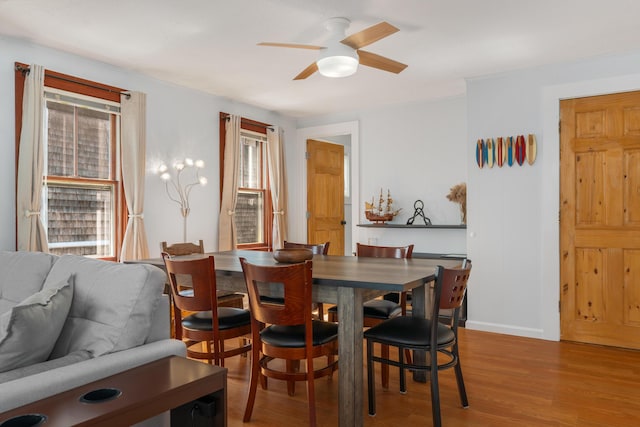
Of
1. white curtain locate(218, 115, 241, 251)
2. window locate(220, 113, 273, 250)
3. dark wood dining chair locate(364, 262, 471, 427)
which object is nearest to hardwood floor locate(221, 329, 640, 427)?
dark wood dining chair locate(364, 262, 471, 427)

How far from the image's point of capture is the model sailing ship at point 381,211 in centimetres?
558

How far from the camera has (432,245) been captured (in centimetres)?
545

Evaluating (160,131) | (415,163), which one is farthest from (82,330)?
(415,163)

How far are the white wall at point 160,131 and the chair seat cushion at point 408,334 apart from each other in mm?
2930

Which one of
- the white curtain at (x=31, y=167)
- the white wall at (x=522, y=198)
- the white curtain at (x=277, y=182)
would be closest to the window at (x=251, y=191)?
the white curtain at (x=277, y=182)

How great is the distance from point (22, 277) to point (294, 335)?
1.39 meters

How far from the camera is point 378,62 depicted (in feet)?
11.0

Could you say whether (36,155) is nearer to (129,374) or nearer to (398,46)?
(129,374)

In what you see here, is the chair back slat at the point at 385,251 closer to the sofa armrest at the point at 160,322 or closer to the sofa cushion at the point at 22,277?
the sofa armrest at the point at 160,322

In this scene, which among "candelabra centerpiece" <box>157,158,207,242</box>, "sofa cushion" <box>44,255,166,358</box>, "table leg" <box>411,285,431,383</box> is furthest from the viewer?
"candelabra centerpiece" <box>157,158,207,242</box>

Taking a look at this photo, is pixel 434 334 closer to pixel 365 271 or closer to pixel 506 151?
pixel 365 271

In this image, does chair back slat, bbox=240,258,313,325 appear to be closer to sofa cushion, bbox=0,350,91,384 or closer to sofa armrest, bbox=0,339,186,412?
sofa armrest, bbox=0,339,186,412

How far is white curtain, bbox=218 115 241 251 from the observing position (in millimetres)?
5305

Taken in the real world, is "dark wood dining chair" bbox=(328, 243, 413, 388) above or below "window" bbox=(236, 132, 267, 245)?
below
